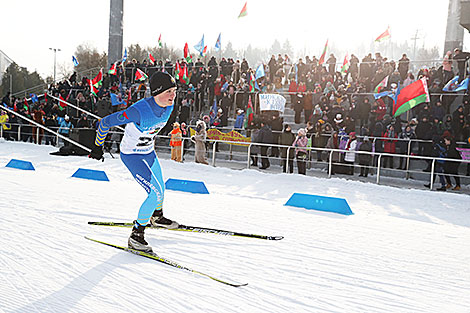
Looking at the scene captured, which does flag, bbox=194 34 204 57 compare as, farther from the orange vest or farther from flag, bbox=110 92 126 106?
the orange vest

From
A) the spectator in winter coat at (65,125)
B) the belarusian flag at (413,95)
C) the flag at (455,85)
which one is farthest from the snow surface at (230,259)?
the spectator in winter coat at (65,125)

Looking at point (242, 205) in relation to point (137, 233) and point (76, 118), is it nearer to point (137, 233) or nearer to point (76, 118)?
point (137, 233)

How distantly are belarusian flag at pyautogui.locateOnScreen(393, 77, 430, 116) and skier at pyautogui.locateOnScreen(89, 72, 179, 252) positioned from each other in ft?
31.2

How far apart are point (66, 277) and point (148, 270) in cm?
66

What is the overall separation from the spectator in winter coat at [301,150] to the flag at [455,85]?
4.61m

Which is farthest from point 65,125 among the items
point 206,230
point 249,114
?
point 206,230

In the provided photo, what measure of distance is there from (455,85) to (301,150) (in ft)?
16.8

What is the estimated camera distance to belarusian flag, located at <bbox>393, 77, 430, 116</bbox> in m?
12.1

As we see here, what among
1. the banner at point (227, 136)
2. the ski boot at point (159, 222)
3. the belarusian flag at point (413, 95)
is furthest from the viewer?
the banner at point (227, 136)

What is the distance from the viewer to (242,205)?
7.49 metres

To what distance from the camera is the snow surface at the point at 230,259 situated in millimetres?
3240

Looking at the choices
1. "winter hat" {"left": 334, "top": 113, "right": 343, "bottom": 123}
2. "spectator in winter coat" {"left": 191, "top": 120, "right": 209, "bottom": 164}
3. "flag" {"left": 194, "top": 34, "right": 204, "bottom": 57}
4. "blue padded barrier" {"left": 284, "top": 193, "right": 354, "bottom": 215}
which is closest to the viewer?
"blue padded barrier" {"left": 284, "top": 193, "right": 354, "bottom": 215}

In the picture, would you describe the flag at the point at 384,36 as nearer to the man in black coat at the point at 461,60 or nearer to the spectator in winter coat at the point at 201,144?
the man in black coat at the point at 461,60

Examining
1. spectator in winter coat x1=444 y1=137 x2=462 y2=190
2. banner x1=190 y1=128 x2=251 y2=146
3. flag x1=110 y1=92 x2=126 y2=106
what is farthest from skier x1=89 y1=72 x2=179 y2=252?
flag x1=110 y1=92 x2=126 y2=106
